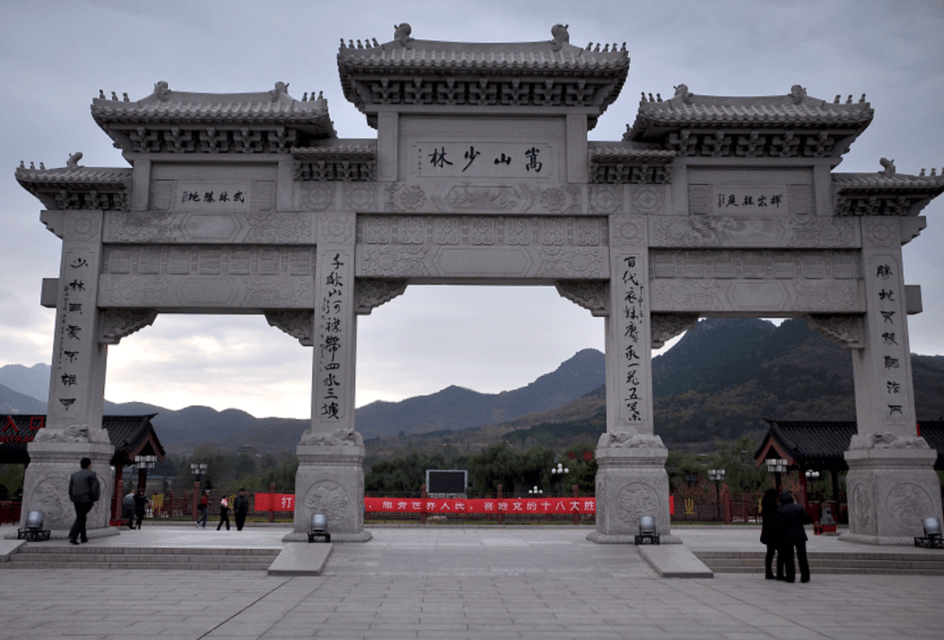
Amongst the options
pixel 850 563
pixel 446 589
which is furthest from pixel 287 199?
pixel 850 563

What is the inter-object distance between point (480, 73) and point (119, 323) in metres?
→ 6.87

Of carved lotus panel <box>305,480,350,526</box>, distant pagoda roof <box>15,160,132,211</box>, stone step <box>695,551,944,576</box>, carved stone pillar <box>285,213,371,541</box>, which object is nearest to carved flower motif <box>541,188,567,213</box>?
carved stone pillar <box>285,213,371,541</box>

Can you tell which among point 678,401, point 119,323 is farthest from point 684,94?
point 678,401

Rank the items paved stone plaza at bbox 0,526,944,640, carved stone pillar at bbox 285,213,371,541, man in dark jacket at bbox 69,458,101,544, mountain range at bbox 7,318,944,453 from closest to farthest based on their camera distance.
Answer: paved stone plaza at bbox 0,526,944,640 < man in dark jacket at bbox 69,458,101,544 < carved stone pillar at bbox 285,213,371,541 < mountain range at bbox 7,318,944,453

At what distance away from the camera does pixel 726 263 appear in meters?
11.9

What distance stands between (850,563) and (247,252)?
9.65m

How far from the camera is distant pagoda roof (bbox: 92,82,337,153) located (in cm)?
1158

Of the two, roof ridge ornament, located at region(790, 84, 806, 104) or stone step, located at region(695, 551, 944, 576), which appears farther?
roof ridge ornament, located at region(790, 84, 806, 104)

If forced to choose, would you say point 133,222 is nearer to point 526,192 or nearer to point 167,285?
point 167,285

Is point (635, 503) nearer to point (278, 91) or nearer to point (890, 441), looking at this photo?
point (890, 441)

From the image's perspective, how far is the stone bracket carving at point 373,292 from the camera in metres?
11.8

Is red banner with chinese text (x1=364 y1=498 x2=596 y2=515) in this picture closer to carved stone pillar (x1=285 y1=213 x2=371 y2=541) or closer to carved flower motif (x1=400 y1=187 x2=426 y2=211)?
carved stone pillar (x1=285 y1=213 x2=371 y2=541)

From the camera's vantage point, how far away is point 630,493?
10.9 metres

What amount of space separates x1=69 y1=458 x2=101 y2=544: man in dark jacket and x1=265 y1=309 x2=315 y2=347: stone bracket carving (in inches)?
131
